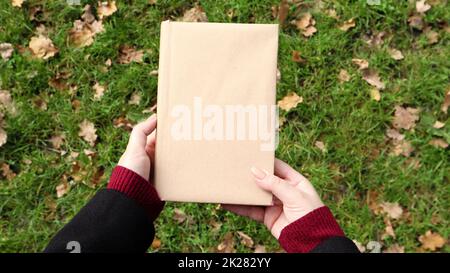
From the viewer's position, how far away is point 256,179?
194 centimetres

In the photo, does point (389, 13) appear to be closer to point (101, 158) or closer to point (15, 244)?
point (101, 158)

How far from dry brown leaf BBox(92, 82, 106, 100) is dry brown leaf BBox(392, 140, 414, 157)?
1.86 metres

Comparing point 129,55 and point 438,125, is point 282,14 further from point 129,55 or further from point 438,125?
point 438,125

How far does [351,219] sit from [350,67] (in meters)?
0.97

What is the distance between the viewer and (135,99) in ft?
9.78

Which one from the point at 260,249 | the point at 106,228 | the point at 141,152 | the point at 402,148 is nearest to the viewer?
the point at 106,228

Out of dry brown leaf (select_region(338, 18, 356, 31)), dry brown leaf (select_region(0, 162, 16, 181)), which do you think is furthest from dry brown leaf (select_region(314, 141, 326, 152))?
dry brown leaf (select_region(0, 162, 16, 181))

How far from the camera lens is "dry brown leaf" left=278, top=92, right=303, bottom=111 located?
9.67 ft

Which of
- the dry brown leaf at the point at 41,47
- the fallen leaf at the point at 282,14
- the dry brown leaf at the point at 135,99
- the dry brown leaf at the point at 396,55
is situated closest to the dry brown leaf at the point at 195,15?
the fallen leaf at the point at 282,14

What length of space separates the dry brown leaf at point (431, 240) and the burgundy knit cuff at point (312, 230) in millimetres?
1047

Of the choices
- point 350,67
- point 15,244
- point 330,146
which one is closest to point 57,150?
point 15,244

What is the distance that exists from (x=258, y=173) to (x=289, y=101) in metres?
1.11

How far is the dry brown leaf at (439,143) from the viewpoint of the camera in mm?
2920

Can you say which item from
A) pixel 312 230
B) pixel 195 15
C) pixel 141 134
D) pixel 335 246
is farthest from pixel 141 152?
pixel 195 15
